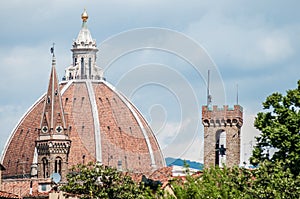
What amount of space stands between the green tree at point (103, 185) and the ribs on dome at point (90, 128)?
72316 mm

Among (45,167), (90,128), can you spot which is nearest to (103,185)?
(45,167)

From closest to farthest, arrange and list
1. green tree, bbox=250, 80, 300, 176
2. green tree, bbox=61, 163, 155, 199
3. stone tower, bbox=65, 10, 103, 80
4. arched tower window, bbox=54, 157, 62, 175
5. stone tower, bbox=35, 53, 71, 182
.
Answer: green tree, bbox=250, 80, 300, 176
green tree, bbox=61, 163, 155, 199
arched tower window, bbox=54, 157, 62, 175
stone tower, bbox=35, 53, 71, 182
stone tower, bbox=65, 10, 103, 80

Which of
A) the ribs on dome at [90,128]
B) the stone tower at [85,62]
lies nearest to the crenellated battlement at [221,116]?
the ribs on dome at [90,128]

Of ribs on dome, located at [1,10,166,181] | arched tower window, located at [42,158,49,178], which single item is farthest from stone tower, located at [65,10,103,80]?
arched tower window, located at [42,158,49,178]

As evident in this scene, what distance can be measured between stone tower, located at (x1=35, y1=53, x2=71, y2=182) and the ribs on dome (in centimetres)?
687

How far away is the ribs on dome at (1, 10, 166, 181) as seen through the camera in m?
164

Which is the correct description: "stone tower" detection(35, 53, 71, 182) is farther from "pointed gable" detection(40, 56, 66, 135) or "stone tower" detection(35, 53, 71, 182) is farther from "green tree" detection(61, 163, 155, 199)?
"green tree" detection(61, 163, 155, 199)

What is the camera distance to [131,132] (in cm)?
17075

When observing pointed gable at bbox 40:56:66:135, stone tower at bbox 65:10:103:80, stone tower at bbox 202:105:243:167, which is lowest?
stone tower at bbox 202:105:243:167

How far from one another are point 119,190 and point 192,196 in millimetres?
22709

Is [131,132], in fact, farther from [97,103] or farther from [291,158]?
[291,158]

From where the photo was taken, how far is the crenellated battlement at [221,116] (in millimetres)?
118938

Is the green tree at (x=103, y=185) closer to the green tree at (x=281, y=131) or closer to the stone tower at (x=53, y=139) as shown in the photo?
the green tree at (x=281, y=131)

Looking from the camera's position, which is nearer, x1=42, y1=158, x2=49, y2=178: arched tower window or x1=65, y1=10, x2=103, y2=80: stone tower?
x1=42, y1=158, x2=49, y2=178: arched tower window
